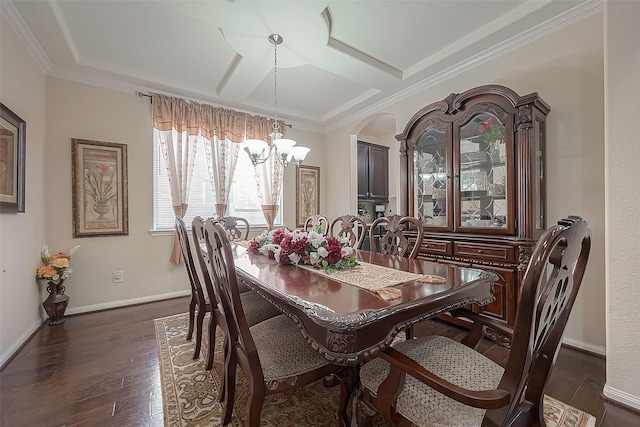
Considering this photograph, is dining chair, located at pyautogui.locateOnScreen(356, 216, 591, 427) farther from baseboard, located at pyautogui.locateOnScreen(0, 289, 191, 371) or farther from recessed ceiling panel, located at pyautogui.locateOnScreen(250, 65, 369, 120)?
recessed ceiling panel, located at pyautogui.locateOnScreen(250, 65, 369, 120)

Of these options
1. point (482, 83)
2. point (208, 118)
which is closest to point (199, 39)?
point (208, 118)

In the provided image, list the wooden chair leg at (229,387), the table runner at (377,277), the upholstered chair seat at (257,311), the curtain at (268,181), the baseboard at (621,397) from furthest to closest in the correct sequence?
the curtain at (268,181) < the upholstered chair seat at (257,311) < the baseboard at (621,397) < the wooden chair leg at (229,387) < the table runner at (377,277)

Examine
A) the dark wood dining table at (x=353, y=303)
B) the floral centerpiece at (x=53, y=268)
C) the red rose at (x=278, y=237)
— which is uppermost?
the red rose at (x=278, y=237)

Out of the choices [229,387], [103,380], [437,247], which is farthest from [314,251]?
[103,380]

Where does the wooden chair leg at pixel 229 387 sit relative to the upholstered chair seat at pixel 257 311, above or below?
below

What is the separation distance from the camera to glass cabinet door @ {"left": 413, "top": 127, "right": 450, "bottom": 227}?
270cm

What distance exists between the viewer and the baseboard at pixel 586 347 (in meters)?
2.04

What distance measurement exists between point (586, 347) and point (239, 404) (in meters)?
2.57

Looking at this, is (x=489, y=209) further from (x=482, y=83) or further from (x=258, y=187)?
(x=258, y=187)

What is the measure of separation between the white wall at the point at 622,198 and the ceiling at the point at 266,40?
2.31ft

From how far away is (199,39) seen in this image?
8.20 feet

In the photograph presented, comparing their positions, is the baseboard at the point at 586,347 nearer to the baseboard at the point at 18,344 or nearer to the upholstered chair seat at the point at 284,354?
the upholstered chair seat at the point at 284,354

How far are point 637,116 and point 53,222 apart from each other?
475cm

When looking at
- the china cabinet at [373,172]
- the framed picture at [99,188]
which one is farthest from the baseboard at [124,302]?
the china cabinet at [373,172]
